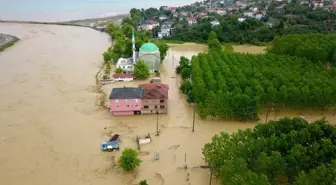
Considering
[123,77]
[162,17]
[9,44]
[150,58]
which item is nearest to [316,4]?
[162,17]

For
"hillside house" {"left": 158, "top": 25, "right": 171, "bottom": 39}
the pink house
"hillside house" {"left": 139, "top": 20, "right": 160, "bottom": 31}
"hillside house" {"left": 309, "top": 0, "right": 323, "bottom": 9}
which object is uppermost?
"hillside house" {"left": 309, "top": 0, "right": 323, "bottom": 9}

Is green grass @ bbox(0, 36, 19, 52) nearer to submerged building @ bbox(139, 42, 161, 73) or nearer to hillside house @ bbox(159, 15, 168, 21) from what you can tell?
submerged building @ bbox(139, 42, 161, 73)

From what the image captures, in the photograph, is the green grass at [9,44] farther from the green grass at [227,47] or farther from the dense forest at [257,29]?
the green grass at [227,47]

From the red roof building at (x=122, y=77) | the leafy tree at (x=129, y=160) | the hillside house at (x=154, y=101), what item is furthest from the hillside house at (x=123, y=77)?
the leafy tree at (x=129, y=160)

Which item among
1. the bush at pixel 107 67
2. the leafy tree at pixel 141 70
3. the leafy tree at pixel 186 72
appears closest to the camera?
the leafy tree at pixel 186 72

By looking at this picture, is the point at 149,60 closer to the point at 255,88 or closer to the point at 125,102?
the point at 125,102

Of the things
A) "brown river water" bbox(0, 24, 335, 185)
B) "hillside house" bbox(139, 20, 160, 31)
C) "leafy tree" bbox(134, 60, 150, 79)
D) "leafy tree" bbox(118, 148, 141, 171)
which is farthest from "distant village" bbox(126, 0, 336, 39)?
"leafy tree" bbox(118, 148, 141, 171)
